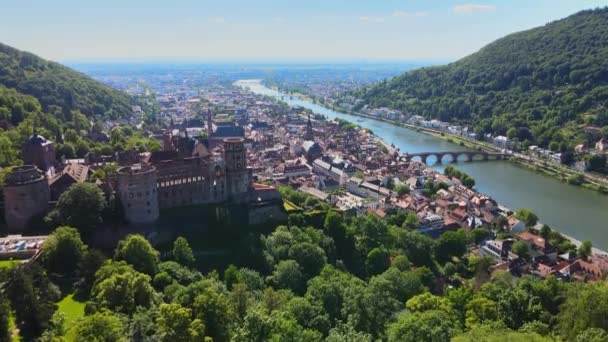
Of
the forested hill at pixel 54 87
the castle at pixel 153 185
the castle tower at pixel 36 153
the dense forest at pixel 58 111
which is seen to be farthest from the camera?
the forested hill at pixel 54 87

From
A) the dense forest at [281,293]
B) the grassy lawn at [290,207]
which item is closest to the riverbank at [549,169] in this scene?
the dense forest at [281,293]

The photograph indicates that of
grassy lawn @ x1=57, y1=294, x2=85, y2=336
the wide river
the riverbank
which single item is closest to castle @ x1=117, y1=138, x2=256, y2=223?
grassy lawn @ x1=57, y1=294, x2=85, y2=336

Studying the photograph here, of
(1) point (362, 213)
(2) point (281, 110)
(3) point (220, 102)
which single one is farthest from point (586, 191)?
(3) point (220, 102)

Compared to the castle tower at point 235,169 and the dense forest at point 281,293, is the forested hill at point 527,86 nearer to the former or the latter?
the dense forest at point 281,293

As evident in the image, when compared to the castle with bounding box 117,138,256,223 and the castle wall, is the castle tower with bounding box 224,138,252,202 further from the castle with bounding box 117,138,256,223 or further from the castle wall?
the castle wall

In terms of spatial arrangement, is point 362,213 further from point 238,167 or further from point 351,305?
point 351,305

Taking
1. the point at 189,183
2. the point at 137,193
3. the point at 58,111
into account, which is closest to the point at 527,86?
the point at 58,111
